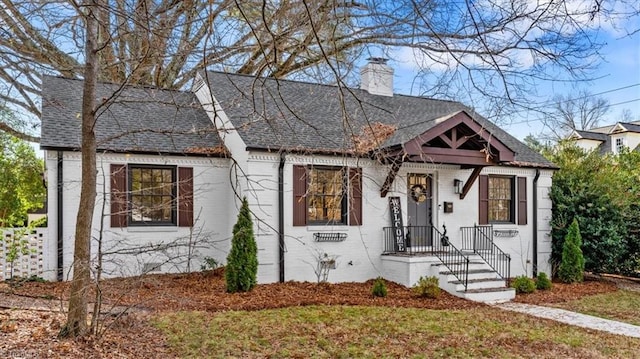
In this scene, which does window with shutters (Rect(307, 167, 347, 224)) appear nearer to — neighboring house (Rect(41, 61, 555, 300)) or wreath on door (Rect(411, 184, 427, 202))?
neighboring house (Rect(41, 61, 555, 300))

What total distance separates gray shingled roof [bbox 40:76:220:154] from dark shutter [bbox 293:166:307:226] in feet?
7.22

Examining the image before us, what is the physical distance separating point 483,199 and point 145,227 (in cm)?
866

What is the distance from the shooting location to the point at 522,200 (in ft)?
45.8

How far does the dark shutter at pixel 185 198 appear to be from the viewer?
11656mm

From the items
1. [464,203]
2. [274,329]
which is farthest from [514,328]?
[464,203]

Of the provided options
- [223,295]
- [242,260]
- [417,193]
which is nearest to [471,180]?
[417,193]

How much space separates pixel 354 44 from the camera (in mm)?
6156

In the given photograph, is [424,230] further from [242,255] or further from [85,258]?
[85,258]

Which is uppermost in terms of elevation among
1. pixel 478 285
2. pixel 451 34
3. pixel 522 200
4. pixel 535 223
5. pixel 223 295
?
pixel 451 34

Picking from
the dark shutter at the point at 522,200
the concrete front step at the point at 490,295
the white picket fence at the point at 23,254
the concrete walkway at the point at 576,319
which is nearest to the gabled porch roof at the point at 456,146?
the dark shutter at the point at 522,200

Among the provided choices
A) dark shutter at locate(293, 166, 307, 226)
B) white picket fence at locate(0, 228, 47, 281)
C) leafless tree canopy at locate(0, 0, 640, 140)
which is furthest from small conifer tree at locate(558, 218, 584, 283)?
white picket fence at locate(0, 228, 47, 281)

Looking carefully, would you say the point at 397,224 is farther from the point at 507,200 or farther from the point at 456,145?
the point at 507,200

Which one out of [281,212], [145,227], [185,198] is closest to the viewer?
[281,212]

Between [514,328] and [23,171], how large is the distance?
1753cm
